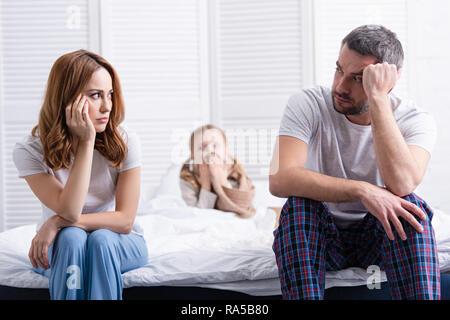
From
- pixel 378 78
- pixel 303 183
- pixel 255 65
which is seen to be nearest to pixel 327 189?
pixel 303 183

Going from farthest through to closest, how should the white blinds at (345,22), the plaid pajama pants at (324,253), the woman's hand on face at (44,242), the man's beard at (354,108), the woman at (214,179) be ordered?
the white blinds at (345,22) → the woman at (214,179) → the man's beard at (354,108) → the woman's hand on face at (44,242) → the plaid pajama pants at (324,253)

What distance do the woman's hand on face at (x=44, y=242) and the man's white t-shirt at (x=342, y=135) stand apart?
1.81ft

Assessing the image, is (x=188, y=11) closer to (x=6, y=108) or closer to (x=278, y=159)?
(x=6, y=108)

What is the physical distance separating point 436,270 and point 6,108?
2301 mm

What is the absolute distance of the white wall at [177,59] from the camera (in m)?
2.46

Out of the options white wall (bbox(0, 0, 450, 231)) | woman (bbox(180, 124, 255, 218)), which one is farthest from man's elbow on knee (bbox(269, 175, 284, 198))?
white wall (bbox(0, 0, 450, 231))

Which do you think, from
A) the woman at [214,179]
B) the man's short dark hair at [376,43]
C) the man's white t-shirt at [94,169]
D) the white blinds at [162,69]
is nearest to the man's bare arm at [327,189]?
the man's short dark hair at [376,43]

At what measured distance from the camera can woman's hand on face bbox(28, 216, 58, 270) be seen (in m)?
0.97

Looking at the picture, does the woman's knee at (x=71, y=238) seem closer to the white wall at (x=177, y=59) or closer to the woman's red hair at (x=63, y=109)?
the woman's red hair at (x=63, y=109)

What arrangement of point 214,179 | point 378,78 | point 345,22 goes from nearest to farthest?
1. point 378,78
2. point 214,179
3. point 345,22

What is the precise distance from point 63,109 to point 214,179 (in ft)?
2.80

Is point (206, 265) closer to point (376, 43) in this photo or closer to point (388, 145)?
point (388, 145)

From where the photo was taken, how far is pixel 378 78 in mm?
1027

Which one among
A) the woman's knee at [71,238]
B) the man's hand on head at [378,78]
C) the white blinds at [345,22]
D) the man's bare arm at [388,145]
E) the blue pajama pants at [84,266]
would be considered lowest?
the blue pajama pants at [84,266]
